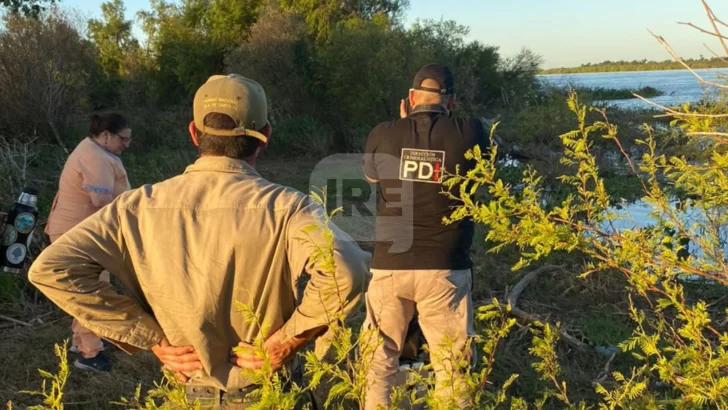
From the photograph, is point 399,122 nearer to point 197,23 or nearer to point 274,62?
point 274,62

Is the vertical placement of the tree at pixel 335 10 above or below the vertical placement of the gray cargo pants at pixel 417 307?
above

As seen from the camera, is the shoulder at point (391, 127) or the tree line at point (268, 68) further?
the tree line at point (268, 68)

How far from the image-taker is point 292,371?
2.10 metres

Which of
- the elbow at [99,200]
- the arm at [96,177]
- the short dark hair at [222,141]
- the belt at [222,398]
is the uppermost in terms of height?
the short dark hair at [222,141]

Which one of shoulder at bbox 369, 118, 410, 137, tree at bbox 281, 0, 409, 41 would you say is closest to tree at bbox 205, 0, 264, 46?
tree at bbox 281, 0, 409, 41

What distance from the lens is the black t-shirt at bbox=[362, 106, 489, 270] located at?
3.20 metres

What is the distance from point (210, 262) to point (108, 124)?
2859 millimetres

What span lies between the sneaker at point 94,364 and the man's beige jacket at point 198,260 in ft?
9.11

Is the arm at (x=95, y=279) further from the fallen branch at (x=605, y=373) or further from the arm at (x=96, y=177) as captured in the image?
the fallen branch at (x=605, y=373)

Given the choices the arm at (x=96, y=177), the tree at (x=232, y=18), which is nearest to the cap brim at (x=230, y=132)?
the arm at (x=96, y=177)

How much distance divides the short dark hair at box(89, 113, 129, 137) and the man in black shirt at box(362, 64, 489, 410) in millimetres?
1990

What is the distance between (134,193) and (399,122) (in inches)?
68.9

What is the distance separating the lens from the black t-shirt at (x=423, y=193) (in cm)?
320

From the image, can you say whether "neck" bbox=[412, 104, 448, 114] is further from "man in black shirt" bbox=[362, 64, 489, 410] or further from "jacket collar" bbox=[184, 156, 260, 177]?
"jacket collar" bbox=[184, 156, 260, 177]
